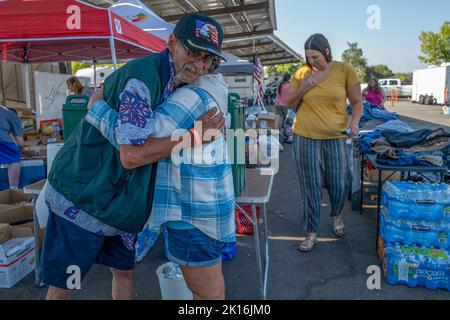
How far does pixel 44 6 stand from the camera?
4879 mm

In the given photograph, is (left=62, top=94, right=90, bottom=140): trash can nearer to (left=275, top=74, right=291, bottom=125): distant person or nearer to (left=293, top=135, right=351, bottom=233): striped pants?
(left=293, top=135, right=351, bottom=233): striped pants

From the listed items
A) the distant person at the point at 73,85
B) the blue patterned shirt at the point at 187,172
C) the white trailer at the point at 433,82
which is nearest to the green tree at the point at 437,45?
the white trailer at the point at 433,82

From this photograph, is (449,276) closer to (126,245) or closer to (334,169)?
(334,169)

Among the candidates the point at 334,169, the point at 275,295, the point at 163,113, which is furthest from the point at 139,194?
the point at 334,169

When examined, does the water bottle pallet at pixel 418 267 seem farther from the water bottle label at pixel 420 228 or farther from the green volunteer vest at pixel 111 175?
the green volunteer vest at pixel 111 175

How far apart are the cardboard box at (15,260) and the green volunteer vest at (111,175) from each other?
1808 mm

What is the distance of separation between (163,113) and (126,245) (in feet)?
2.29

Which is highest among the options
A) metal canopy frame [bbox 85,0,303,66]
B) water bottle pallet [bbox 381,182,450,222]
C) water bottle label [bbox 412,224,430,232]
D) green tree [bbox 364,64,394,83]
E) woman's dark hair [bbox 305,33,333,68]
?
green tree [bbox 364,64,394,83]

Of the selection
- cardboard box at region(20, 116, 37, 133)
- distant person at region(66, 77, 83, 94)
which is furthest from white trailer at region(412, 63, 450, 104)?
cardboard box at region(20, 116, 37, 133)

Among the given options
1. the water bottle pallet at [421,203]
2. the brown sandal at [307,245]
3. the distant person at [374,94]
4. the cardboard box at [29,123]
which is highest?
the distant person at [374,94]

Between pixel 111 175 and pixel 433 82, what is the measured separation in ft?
94.6

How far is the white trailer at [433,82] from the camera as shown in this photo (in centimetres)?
2405

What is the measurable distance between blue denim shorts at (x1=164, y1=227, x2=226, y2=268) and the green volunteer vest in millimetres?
143

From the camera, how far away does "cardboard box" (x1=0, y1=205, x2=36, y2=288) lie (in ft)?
9.66
